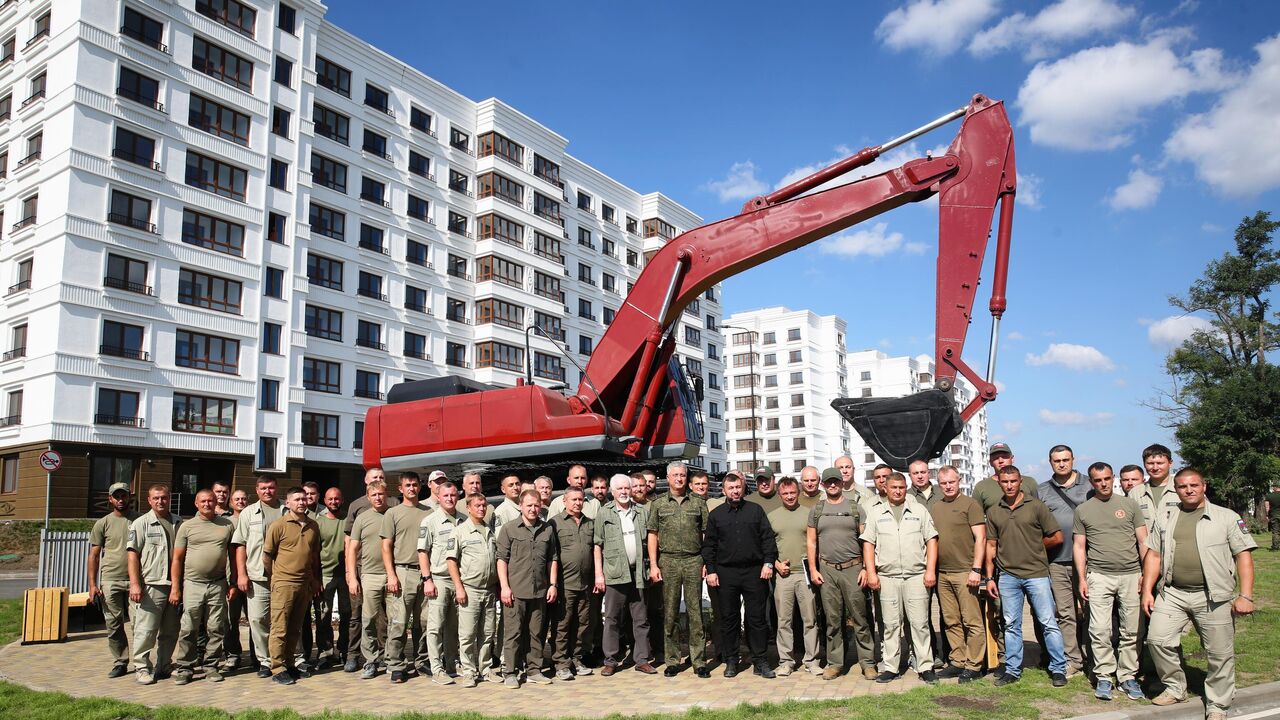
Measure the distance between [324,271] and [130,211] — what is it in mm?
8901

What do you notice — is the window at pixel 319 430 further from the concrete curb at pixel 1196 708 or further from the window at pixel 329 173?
the concrete curb at pixel 1196 708

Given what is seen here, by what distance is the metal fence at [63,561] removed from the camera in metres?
13.6

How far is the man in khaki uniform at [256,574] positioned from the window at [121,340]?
26.9 metres

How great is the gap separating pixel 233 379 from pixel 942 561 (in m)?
33.4

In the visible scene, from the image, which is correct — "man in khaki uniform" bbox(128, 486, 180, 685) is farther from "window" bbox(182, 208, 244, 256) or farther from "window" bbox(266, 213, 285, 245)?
"window" bbox(266, 213, 285, 245)

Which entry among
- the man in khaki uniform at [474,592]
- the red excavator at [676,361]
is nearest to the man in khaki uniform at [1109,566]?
the red excavator at [676,361]

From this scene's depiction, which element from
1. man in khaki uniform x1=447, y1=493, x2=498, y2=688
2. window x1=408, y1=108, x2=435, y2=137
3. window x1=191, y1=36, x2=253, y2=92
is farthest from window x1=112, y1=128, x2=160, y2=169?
man in khaki uniform x1=447, y1=493, x2=498, y2=688

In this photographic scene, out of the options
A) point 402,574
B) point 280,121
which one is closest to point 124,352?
point 280,121

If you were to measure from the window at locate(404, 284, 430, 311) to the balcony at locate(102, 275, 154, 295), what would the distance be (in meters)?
13.0

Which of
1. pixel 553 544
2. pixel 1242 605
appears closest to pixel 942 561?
pixel 1242 605

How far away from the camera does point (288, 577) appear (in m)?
9.05

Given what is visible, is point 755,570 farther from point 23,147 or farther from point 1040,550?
point 23,147

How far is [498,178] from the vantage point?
49312 millimetres

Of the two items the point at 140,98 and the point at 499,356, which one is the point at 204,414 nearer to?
the point at 140,98
